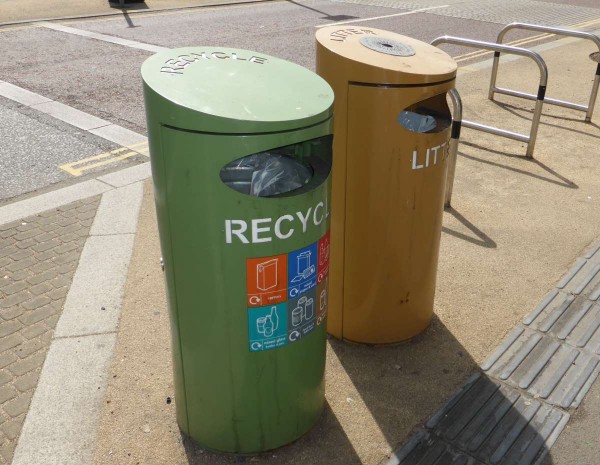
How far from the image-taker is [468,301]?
414cm

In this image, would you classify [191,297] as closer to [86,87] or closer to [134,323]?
[134,323]

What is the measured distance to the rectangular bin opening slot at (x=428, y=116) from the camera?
3.37 meters

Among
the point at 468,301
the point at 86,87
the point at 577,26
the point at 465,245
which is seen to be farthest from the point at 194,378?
the point at 577,26

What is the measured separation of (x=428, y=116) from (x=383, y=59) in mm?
466

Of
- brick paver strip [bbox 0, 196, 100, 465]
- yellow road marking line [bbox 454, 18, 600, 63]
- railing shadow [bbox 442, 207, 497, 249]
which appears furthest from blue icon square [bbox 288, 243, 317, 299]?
yellow road marking line [bbox 454, 18, 600, 63]

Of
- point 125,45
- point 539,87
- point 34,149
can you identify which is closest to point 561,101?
point 539,87

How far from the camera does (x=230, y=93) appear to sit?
2.43 metres

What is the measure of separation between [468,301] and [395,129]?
150 centimetres

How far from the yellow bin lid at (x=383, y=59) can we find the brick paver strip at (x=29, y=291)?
2.22 meters

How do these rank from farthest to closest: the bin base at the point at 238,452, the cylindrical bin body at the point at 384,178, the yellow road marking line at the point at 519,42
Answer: the yellow road marking line at the point at 519,42 < the cylindrical bin body at the point at 384,178 < the bin base at the point at 238,452

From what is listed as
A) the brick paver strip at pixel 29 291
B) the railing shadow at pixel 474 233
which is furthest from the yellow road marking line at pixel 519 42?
the brick paver strip at pixel 29 291

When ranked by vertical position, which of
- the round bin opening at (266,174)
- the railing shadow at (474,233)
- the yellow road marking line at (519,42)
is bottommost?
the yellow road marking line at (519,42)

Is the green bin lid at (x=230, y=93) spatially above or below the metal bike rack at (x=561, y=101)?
above

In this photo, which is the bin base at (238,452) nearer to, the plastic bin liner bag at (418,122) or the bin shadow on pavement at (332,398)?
the bin shadow on pavement at (332,398)
